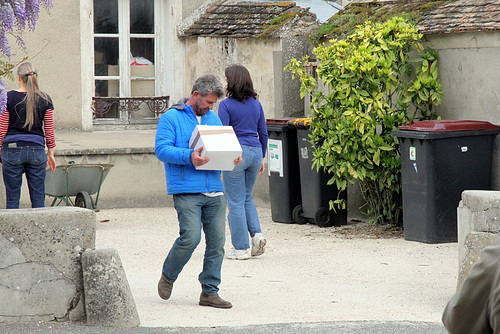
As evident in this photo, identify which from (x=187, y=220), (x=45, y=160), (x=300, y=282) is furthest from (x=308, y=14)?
(x=187, y=220)

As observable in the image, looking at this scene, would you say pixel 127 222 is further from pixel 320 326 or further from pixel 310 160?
pixel 320 326

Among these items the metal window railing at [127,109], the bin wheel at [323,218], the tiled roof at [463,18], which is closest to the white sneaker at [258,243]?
the bin wheel at [323,218]

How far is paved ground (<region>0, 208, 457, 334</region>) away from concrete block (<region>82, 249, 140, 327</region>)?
0.09 m

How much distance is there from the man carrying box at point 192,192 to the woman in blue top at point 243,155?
1.60 m

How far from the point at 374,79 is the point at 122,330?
4.60 metres

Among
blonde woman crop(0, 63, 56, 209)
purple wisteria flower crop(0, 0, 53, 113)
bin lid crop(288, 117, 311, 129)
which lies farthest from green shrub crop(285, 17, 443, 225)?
purple wisteria flower crop(0, 0, 53, 113)

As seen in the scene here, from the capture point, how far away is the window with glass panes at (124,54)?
1323cm

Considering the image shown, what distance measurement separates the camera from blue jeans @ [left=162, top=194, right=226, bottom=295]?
5406mm

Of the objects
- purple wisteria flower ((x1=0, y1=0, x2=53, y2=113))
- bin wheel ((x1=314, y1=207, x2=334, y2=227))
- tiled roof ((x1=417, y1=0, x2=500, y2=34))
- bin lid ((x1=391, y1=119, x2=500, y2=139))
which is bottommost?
bin wheel ((x1=314, y1=207, x2=334, y2=227))

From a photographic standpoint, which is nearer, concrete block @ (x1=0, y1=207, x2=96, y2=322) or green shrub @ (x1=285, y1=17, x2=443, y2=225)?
concrete block @ (x1=0, y1=207, x2=96, y2=322)

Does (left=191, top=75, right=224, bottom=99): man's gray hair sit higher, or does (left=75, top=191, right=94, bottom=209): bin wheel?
(left=191, top=75, right=224, bottom=99): man's gray hair

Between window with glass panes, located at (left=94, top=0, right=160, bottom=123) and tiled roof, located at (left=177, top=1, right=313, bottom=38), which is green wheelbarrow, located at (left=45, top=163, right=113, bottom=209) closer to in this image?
tiled roof, located at (left=177, top=1, right=313, bottom=38)

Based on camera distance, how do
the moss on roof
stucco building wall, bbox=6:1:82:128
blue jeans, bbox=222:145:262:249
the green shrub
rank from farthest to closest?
stucco building wall, bbox=6:1:82:128 < the moss on roof < the green shrub < blue jeans, bbox=222:145:262:249

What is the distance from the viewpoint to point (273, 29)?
10922mm
